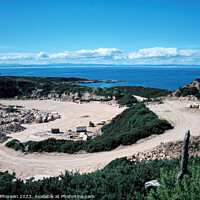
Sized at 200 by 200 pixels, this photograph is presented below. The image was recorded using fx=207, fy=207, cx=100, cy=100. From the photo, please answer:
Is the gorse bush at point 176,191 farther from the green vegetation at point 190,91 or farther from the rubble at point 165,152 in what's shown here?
the green vegetation at point 190,91

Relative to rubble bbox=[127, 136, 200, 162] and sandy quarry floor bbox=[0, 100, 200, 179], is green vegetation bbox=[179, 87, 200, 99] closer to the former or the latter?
sandy quarry floor bbox=[0, 100, 200, 179]

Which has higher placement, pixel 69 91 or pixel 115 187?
pixel 69 91

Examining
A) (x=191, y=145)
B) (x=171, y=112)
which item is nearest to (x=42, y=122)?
(x=171, y=112)

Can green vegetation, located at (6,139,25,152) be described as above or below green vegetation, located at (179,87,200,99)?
below

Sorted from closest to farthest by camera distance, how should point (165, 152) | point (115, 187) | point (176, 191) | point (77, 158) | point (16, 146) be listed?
point (176, 191)
point (115, 187)
point (165, 152)
point (77, 158)
point (16, 146)

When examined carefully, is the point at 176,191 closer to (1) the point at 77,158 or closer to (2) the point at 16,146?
(1) the point at 77,158

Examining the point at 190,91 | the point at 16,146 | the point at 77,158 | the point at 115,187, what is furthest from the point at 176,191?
the point at 190,91

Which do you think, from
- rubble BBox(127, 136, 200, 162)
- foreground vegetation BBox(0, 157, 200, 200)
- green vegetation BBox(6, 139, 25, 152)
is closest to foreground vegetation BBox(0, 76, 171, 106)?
green vegetation BBox(6, 139, 25, 152)

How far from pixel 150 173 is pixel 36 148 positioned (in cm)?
1184

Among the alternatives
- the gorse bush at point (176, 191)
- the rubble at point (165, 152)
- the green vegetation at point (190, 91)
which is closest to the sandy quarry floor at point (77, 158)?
the rubble at point (165, 152)

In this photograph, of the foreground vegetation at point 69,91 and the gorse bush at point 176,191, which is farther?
the foreground vegetation at point 69,91

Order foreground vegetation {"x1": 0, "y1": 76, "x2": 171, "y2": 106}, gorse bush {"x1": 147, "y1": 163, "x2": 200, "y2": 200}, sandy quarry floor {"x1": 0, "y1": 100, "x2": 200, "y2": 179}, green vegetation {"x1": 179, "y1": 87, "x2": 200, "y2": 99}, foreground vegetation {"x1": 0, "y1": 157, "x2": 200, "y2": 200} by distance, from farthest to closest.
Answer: foreground vegetation {"x1": 0, "y1": 76, "x2": 171, "y2": 106} < green vegetation {"x1": 179, "y1": 87, "x2": 200, "y2": 99} < sandy quarry floor {"x1": 0, "y1": 100, "x2": 200, "y2": 179} < foreground vegetation {"x1": 0, "y1": 157, "x2": 200, "y2": 200} < gorse bush {"x1": 147, "y1": 163, "x2": 200, "y2": 200}

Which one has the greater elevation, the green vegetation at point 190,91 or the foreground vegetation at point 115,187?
the green vegetation at point 190,91

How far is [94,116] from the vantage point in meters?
38.1
